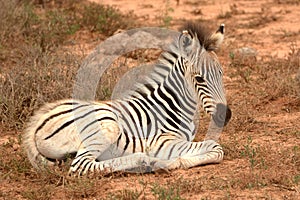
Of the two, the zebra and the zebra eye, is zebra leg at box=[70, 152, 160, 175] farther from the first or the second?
the zebra eye

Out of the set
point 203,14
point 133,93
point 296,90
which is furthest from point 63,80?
point 203,14

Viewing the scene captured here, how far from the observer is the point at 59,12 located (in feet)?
37.8

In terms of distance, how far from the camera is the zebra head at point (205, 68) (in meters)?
6.35

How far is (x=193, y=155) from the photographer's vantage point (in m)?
6.21

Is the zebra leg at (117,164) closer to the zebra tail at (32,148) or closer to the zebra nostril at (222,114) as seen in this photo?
the zebra tail at (32,148)

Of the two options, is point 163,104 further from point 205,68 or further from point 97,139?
point 97,139

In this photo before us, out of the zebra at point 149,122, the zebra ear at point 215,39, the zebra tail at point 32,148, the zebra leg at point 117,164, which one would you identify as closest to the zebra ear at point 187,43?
the zebra at point 149,122

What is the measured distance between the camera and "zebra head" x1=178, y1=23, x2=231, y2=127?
6352 mm

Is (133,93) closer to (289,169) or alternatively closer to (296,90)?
(289,169)

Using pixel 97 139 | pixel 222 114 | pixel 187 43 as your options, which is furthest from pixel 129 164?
pixel 187 43

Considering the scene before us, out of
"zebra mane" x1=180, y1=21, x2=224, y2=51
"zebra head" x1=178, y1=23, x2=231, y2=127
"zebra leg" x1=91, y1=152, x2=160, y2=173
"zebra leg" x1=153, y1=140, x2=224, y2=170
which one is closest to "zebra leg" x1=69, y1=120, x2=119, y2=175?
"zebra leg" x1=91, y1=152, x2=160, y2=173

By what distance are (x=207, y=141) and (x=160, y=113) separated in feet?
1.78

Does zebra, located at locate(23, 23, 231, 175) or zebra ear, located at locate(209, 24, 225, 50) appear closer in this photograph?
zebra, located at locate(23, 23, 231, 175)

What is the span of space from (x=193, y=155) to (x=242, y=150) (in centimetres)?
53
